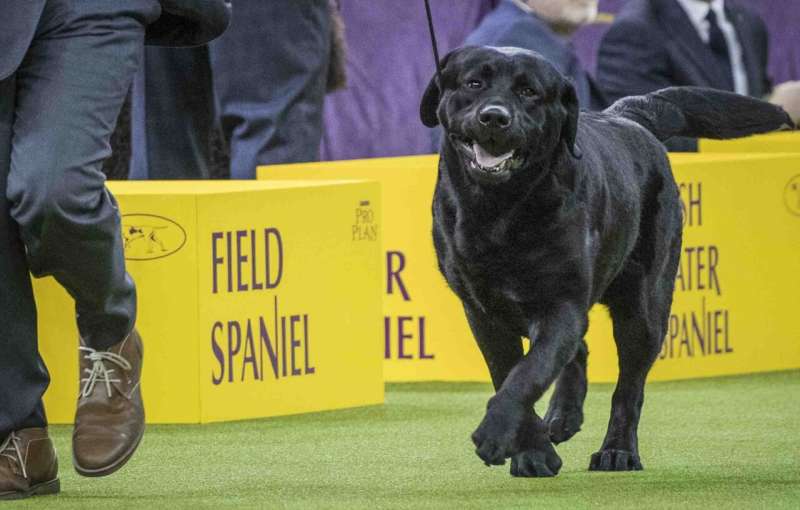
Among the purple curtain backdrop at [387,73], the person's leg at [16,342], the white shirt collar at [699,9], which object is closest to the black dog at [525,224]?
the person's leg at [16,342]

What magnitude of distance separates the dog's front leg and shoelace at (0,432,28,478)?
0.94 m

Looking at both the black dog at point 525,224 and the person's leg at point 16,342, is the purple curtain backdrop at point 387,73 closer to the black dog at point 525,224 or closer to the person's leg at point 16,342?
the black dog at point 525,224

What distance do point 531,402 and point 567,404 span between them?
722 mm

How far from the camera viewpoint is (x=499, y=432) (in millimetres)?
3881

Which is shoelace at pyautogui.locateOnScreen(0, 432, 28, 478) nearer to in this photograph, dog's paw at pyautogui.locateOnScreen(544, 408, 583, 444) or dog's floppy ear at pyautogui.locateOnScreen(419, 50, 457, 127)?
dog's floppy ear at pyautogui.locateOnScreen(419, 50, 457, 127)

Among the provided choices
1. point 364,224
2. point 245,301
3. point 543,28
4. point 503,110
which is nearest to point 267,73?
point 364,224

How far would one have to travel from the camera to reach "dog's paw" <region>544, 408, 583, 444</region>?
4.69 m

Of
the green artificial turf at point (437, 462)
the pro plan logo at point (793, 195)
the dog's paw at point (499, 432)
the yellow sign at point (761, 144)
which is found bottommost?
the green artificial turf at point (437, 462)

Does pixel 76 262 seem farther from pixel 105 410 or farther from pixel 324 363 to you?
pixel 324 363

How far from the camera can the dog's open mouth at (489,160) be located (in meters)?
4.13

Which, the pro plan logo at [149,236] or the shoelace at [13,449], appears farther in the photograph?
the pro plan logo at [149,236]

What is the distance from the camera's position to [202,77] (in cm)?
662

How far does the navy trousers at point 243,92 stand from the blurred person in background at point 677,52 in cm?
175

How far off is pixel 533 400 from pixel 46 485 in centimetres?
103
